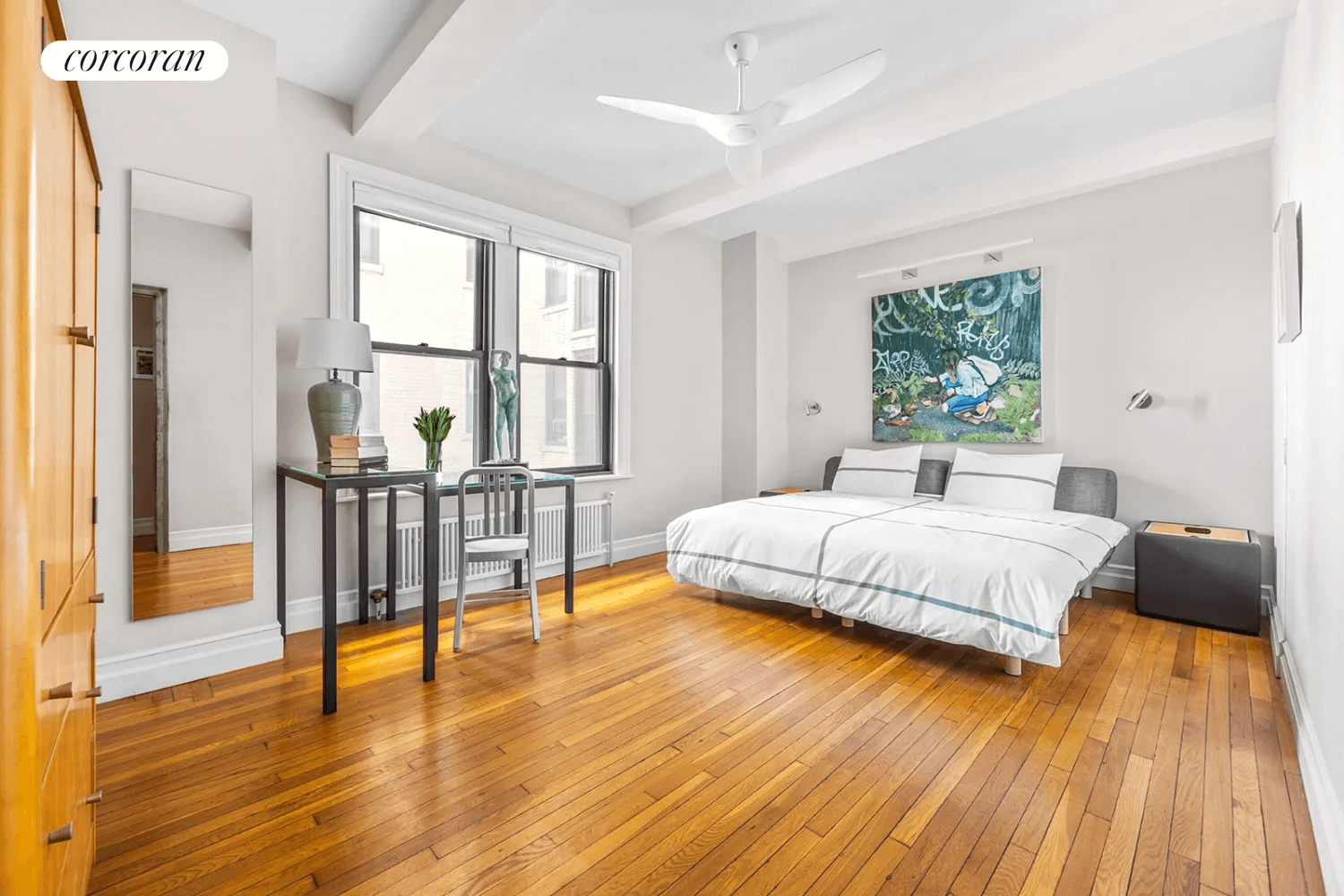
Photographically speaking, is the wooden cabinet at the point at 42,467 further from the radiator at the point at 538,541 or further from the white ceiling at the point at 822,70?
the radiator at the point at 538,541

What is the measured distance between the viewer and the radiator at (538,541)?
354 centimetres

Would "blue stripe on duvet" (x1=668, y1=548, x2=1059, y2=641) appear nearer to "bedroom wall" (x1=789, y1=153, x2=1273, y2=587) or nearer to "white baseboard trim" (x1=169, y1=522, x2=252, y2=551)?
"bedroom wall" (x1=789, y1=153, x2=1273, y2=587)

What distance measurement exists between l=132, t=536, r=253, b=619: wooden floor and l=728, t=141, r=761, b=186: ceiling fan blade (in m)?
2.80

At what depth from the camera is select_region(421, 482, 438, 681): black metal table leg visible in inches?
101

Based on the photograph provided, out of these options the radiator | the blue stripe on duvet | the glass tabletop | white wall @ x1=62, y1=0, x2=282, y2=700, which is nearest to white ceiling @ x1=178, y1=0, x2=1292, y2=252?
white wall @ x1=62, y1=0, x2=282, y2=700

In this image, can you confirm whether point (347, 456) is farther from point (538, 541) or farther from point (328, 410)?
point (538, 541)

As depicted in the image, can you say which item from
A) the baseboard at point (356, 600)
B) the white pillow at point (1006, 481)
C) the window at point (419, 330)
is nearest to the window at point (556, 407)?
the window at point (419, 330)

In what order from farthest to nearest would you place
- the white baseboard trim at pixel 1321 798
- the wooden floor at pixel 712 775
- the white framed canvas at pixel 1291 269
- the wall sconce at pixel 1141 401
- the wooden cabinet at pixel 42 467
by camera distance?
the wall sconce at pixel 1141 401 → the white framed canvas at pixel 1291 269 → the wooden floor at pixel 712 775 → the white baseboard trim at pixel 1321 798 → the wooden cabinet at pixel 42 467

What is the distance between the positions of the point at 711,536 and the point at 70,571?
2856mm

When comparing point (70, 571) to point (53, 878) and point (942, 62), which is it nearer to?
point (53, 878)

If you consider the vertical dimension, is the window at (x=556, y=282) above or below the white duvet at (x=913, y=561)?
above

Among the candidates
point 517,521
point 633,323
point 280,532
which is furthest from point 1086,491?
point 280,532

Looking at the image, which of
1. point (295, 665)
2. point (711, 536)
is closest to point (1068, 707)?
point (711, 536)

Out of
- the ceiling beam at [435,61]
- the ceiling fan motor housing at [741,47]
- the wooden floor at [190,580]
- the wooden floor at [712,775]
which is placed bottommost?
the wooden floor at [712,775]
